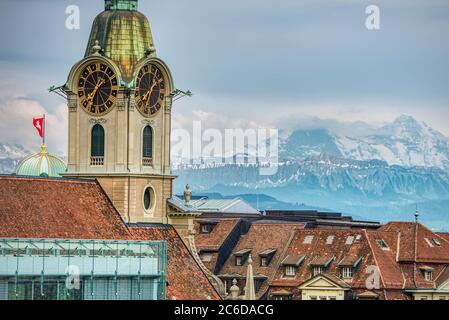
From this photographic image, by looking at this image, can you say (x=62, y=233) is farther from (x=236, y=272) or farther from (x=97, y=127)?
(x=236, y=272)

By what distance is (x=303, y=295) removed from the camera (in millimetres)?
142375

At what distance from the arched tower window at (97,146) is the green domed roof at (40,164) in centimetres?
2274

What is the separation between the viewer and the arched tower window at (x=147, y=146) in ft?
394

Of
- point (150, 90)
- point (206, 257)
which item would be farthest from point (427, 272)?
point (150, 90)

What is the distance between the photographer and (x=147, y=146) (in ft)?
396

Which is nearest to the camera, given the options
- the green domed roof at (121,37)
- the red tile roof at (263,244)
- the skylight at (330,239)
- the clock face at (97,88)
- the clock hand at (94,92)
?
the clock face at (97,88)

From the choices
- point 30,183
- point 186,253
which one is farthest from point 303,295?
point 30,183

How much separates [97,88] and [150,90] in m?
3.61

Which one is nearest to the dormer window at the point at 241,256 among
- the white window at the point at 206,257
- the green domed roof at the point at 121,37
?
the white window at the point at 206,257

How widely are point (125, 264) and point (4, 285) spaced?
9.78m

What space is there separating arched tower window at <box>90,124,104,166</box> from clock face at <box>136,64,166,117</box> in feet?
9.56

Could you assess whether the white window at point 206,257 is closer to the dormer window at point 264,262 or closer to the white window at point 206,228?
the dormer window at point 264,262

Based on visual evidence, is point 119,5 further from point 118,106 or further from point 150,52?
point 118,106
